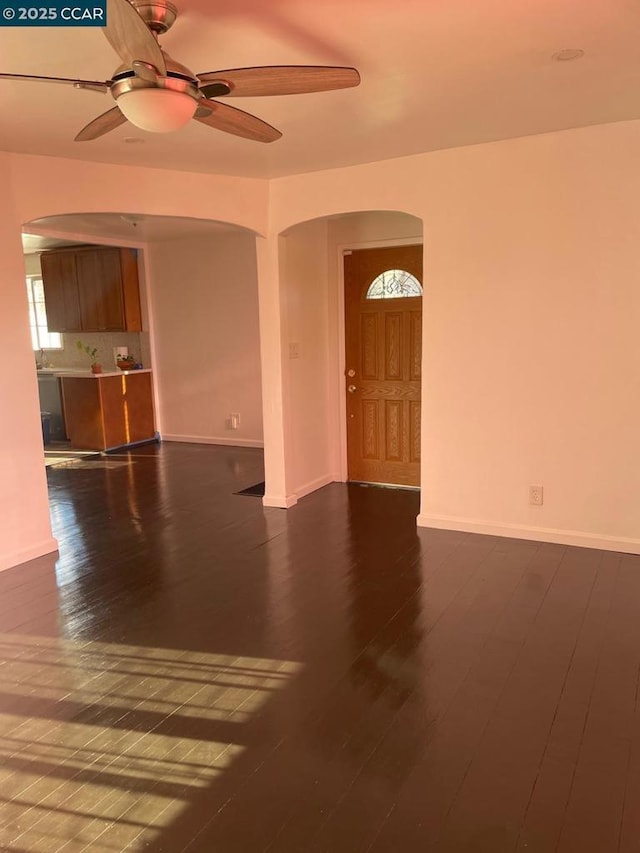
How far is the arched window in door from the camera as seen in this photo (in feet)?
17.6

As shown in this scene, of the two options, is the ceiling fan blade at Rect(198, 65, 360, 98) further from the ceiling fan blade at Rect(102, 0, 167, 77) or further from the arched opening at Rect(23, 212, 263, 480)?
the arched opening at Rect(23, 212, 263, 480)

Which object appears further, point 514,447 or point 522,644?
point 514,447

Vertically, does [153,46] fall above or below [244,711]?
above

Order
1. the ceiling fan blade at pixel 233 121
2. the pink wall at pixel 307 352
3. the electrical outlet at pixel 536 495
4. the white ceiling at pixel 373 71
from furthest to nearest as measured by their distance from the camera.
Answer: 1. the pink wall at pixel 307 352
2. the electrical outlet at pixel 536 495
3. the ceiling fan blade at pixel 233 121
4. the white ceiling at pixel 373 71

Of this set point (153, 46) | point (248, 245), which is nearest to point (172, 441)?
point (248, 245)

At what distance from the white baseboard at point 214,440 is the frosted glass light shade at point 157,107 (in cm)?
560

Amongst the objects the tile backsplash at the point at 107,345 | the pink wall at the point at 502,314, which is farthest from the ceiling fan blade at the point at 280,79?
the tile backsplash at the point at 107,345

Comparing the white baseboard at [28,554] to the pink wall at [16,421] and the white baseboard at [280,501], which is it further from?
the white baseboard at [280,501]

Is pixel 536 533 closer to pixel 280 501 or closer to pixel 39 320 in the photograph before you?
pixel 280 501

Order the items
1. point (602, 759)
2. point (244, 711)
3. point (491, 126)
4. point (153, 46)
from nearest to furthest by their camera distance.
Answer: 1. point (153, 46)
2. point (602, 759)
3. point (244, 711)
4. point (491, 126)

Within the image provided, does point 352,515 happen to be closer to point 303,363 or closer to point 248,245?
point 303,363

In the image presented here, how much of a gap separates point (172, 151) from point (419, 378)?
2.66 meters

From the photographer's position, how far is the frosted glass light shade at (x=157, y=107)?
2.08 meters

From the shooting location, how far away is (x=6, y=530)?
4008mm
